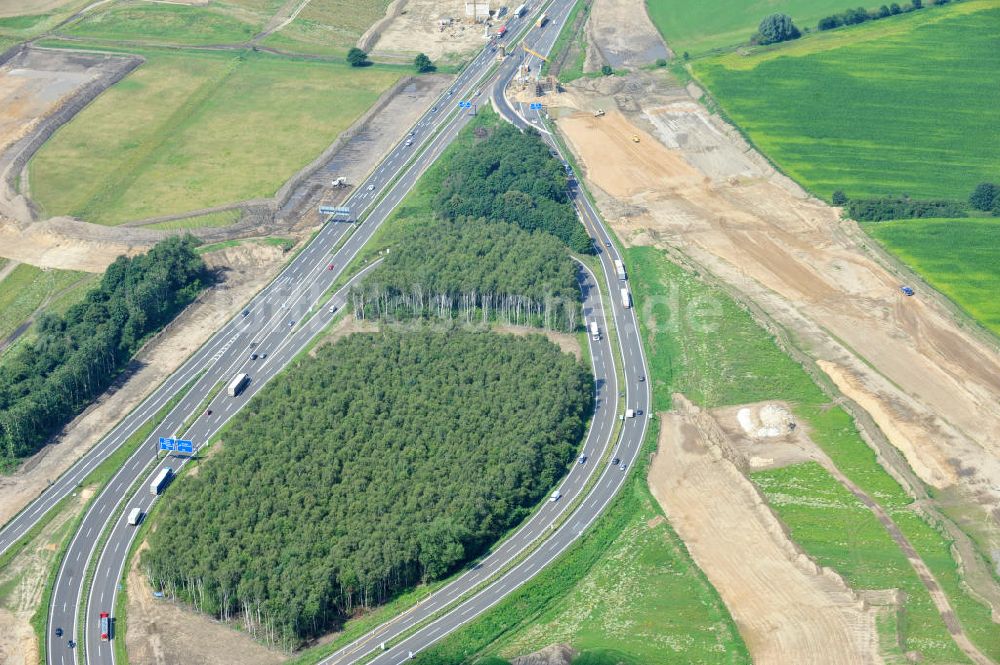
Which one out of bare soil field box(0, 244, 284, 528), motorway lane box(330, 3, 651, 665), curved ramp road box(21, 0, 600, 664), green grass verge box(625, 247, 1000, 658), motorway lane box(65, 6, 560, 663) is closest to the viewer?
motorway lane box(330, 3, 651, 665)

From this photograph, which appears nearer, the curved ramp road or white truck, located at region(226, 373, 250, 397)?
the curved ramp road

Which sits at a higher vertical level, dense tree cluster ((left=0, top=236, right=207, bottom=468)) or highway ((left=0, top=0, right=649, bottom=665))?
dense tree cluster ((left=0, top=236, right=207, bottom=468))

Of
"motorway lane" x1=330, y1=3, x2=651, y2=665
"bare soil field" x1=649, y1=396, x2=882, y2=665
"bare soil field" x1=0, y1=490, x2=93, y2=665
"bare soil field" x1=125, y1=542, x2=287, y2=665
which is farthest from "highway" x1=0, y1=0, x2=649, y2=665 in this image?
"bare soil field" x1=649, y1=396, x2=882, y2=665

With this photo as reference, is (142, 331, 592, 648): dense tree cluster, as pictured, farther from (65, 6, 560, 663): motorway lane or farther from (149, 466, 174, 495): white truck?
(65, 6, 560, 663): motorway lane

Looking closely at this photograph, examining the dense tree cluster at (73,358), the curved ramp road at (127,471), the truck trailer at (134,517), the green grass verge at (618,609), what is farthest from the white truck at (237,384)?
the green grass verge at (618,609)

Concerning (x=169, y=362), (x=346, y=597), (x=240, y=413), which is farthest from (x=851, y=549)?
(x=169, y=362)

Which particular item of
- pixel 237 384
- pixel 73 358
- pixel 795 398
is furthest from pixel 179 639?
pixel 795 398

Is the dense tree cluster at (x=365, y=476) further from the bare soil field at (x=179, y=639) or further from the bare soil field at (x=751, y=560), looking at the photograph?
the bare soil field at (x=751, y=560)
